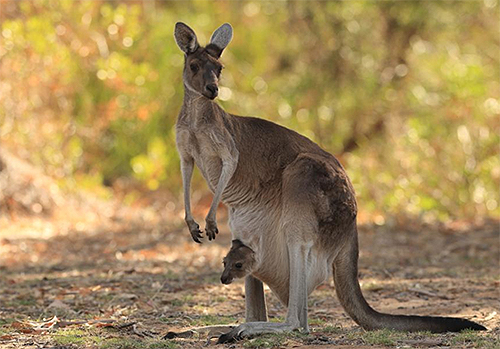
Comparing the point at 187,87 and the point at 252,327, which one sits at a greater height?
the point at 187,87

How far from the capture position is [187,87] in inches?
181

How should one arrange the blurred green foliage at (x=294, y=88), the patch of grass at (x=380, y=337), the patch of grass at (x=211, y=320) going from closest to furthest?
the patch of grass at (x=380, y=337)
the patch of grass at (x=211, y=320)
the blurred green foliage at (x=294, y=88)

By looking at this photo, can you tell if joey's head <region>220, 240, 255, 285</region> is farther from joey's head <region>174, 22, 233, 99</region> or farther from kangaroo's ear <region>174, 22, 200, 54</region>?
kangaroo's ear <region>174, 22, 200, 54</region>

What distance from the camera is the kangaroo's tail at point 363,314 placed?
4.42m

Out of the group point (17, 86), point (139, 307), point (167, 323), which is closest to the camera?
point (167, 323)

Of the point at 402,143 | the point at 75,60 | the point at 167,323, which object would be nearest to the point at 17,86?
the point at 75,60

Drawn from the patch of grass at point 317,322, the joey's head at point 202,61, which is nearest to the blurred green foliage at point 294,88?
the patch of grass at point 317,322

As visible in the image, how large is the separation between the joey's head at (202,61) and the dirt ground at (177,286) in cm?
129

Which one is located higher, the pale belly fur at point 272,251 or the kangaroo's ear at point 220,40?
the kangaroo's ear at point 220,40

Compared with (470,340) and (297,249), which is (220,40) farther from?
(470,340)

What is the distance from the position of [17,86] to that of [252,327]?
753cm

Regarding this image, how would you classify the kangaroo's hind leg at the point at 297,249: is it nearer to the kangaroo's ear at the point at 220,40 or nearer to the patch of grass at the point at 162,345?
the patch of grass at the point at 162,345

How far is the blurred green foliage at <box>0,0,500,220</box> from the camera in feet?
35.8

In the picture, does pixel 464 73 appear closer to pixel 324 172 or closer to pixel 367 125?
pixel 367 125
